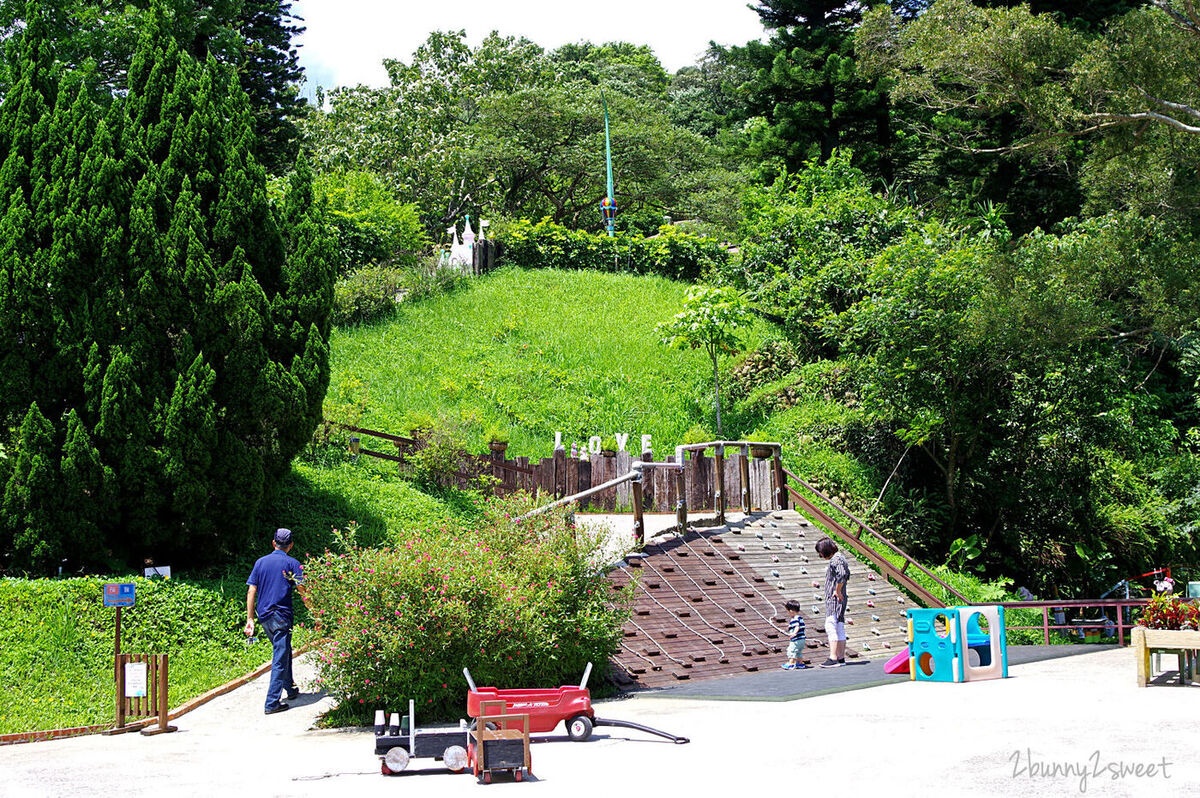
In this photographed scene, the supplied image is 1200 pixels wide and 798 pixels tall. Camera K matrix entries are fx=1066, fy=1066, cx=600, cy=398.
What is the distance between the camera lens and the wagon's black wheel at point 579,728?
25.7 ft

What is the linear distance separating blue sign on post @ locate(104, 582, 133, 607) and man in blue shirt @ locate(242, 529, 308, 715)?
1127 millimetres

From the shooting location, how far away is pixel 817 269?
28.4 m

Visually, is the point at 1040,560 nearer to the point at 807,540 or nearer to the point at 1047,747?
the point at 807,540

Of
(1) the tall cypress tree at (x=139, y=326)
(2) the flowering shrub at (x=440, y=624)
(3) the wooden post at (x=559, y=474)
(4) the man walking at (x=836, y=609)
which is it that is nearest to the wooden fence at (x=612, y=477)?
(3) the wooden post at (x=559, y=474)

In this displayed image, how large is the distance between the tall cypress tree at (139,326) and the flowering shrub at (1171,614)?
10463mm

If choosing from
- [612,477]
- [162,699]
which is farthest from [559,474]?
[162,699]

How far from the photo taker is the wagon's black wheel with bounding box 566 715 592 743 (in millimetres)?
7828

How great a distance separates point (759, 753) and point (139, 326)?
9.84m

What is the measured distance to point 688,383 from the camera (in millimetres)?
28469

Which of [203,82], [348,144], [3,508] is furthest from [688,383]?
[348,144]

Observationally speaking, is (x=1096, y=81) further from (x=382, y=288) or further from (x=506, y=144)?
(x=506, y=144)

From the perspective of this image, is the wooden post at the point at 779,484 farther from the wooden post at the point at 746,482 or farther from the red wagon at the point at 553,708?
the red wagon at the point at 553,708

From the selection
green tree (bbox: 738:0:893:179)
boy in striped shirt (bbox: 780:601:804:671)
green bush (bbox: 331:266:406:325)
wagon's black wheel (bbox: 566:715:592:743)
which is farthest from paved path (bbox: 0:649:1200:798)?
green tree (bbox: 738:0:893:179)

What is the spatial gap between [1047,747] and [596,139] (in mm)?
41262
